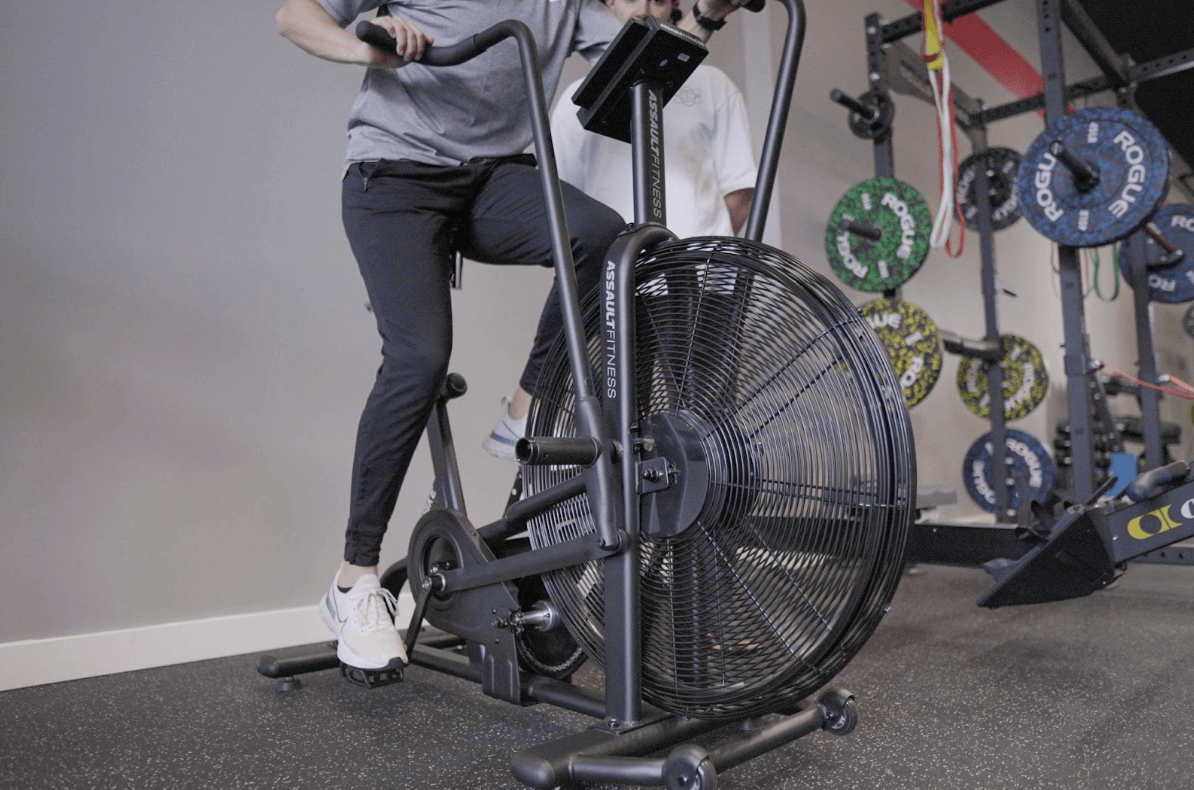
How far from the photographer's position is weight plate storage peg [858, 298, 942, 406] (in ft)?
10.9

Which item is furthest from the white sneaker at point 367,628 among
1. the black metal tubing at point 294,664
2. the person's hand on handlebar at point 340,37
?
the person's hand on handlebar at point 340,37

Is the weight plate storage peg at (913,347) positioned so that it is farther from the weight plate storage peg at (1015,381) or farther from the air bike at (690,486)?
the air bike at (690,486)

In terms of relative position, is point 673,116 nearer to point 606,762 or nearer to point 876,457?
point 876,457

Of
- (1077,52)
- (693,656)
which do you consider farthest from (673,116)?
(1077,52)

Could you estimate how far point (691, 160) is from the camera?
1.82 metres

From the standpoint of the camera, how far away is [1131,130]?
8.14 feet

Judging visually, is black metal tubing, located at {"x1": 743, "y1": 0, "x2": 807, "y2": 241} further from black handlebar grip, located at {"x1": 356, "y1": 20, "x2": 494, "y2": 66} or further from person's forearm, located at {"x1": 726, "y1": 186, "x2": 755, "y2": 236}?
person's forearm, located at {"x1": 726, "y1": 186, "x2": 755, "y2": 236}

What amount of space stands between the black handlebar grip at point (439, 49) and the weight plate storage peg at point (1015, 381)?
3383 millimetres

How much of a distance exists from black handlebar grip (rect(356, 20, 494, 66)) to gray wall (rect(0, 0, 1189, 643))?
114 centimetres

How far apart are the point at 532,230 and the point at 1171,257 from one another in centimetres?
381

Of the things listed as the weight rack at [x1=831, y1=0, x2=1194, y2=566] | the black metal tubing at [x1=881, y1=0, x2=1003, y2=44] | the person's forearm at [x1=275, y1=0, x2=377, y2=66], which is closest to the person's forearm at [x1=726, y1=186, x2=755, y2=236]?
the person's forearm at [x1=275, y1=0, x2=377, y2=66]

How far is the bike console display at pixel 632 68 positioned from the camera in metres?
1.13

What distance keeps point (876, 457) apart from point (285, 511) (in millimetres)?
1716

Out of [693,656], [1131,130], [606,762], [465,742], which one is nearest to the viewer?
[606,762]
